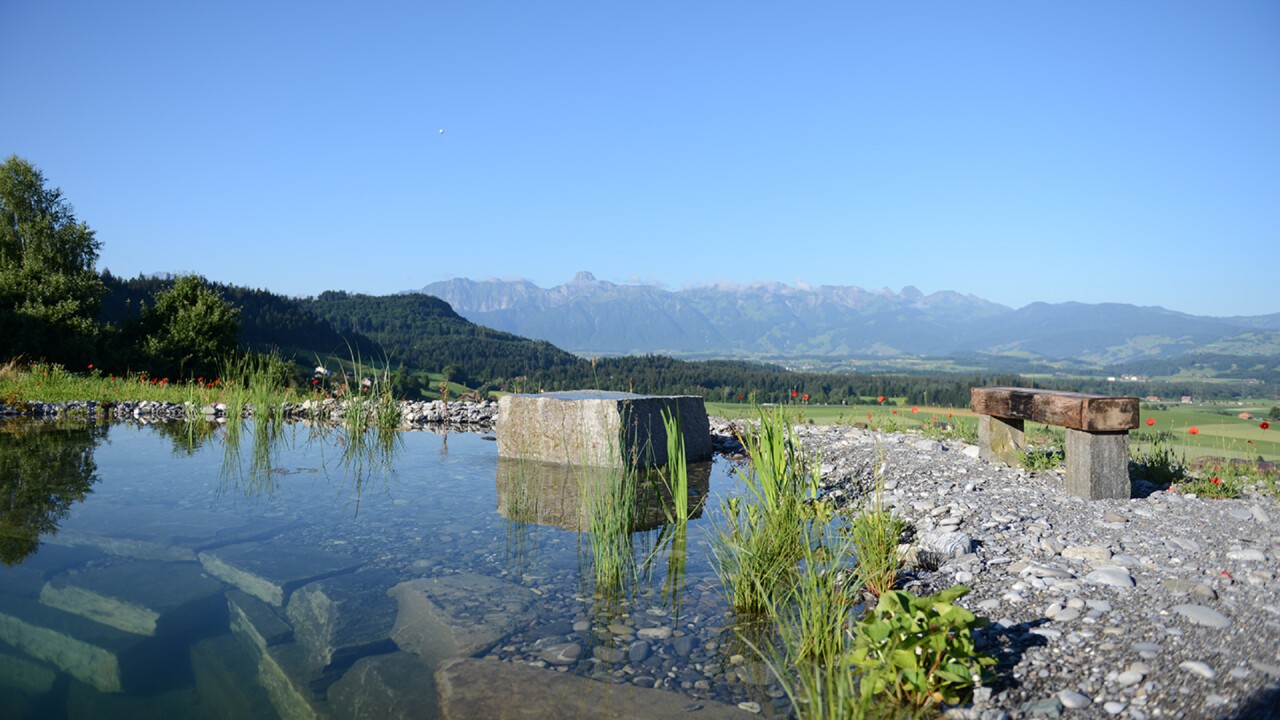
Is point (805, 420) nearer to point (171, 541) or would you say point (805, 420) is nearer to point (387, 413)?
point (387, 413)

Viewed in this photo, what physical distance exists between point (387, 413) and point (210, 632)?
855 cm

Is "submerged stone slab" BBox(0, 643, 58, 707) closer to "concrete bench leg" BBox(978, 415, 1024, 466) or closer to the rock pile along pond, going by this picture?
the rock pile along pond

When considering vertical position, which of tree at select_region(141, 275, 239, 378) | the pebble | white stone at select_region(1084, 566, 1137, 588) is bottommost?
the pebble

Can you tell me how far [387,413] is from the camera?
11.9m

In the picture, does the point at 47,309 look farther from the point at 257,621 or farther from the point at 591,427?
the point at 257,621

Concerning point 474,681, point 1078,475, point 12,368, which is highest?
point 12,368

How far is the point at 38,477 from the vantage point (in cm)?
711

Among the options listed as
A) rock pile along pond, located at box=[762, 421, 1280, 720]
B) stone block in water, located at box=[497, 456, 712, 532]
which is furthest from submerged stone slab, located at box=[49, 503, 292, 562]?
rock pile along pond, located at box=[762, 421, 1280, 720]

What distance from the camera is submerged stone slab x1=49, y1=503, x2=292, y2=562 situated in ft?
16.1

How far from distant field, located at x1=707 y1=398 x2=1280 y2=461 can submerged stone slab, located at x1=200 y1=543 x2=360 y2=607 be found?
13.9 feet

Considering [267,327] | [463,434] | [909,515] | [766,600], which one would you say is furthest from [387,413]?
[267,327]

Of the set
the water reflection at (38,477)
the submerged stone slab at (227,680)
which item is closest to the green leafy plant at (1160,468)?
the submerged stone slab at (227,680)

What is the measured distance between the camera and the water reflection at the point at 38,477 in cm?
515

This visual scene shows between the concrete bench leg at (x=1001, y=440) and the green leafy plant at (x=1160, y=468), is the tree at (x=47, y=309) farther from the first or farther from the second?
the green leafy plant at (x=1160, y=468)
